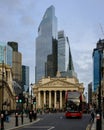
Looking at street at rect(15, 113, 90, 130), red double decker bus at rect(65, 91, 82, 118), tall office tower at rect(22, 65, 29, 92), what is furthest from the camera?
tall office tower at rect(22, 65, 29, 92)

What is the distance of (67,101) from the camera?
82500 mm

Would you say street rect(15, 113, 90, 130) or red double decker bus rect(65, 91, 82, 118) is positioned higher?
red double decker bus rect(65, 91, 82, 118)

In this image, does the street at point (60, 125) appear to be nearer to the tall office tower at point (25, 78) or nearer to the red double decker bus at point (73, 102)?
the red double decker bus at point (73, 102)

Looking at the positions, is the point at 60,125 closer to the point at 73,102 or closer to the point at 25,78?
the point at 73,102

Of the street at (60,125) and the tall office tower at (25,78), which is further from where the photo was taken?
the tall office tower at (25,78)

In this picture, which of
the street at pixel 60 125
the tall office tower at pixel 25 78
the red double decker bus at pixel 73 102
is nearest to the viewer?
the street at pixel 60 125

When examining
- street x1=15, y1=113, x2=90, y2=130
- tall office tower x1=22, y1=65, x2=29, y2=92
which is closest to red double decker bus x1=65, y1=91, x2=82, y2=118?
street x1=15, y1=113, x2=90, y2=130

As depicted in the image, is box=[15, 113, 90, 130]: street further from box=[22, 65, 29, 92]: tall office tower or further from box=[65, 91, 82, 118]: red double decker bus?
box=[22, 65, 29, 92]: tall office tower

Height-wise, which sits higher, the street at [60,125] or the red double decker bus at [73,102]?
the red double decker bus at [73,102]

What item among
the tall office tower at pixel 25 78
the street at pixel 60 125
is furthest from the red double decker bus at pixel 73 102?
the tall office tower at pixel 25 78

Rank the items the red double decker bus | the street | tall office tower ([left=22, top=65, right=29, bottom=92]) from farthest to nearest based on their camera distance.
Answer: tall office tower ([left=22, top=65, right=29, bottom=92])
the red double decker bus
the street

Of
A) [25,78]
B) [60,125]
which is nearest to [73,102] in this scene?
[60,125]

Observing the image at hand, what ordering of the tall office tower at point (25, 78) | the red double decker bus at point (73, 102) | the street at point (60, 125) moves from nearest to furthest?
the street at point (60, 125)
the red double decker bus at point (73, 102)
the tall office tower at point (25, 78)

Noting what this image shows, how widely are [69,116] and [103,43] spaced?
56046 mm
